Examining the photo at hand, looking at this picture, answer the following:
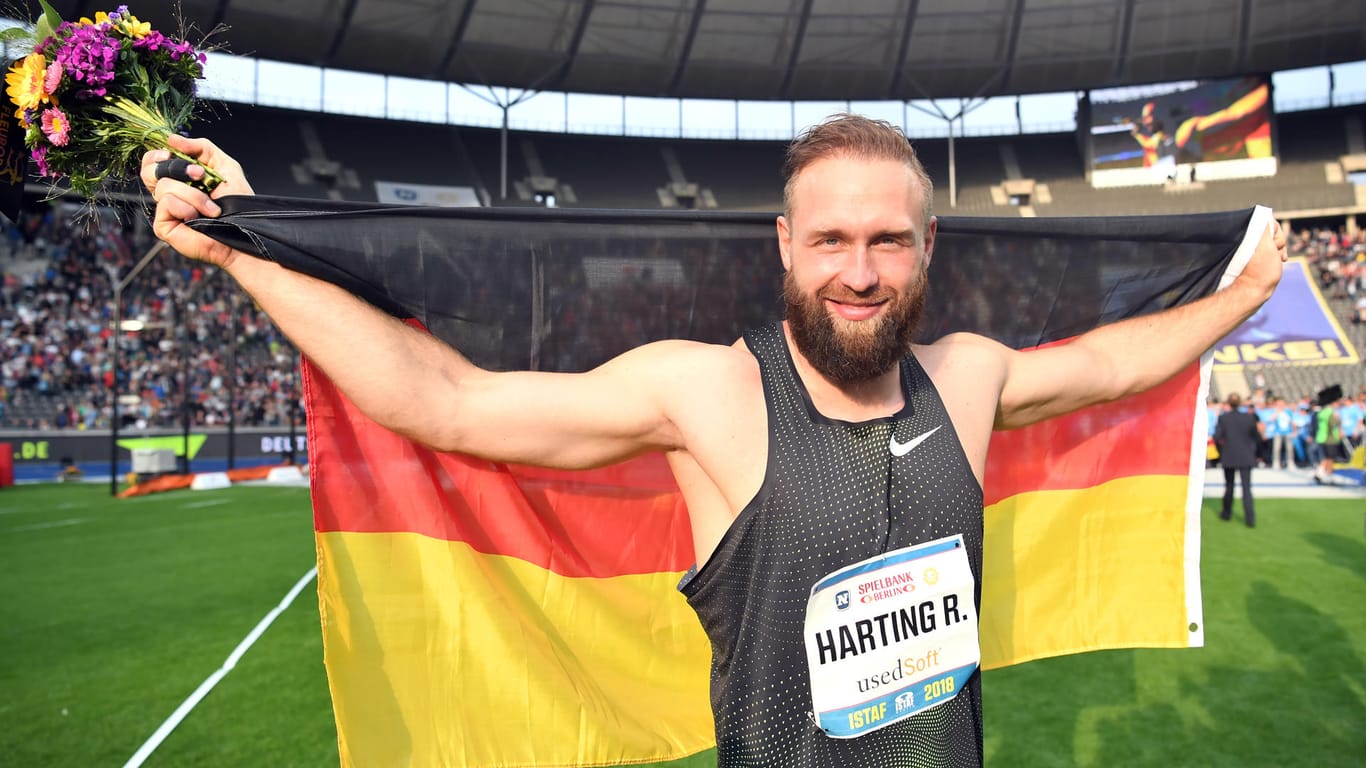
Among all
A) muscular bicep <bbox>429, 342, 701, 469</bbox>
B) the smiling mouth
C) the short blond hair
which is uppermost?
the short blond hair

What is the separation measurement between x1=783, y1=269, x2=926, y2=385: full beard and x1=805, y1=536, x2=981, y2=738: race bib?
0.42 meters

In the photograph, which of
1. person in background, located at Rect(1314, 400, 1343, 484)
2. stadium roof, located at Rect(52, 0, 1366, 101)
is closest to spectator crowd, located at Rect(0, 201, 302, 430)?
stadium roof, located at Rect(52, 0, 1366, 101)

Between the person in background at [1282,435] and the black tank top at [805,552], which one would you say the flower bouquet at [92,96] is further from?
the person in background at [1282,435]

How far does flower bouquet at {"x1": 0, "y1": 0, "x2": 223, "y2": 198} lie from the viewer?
Result: 6.72 ft

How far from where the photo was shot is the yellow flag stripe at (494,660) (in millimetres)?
2295

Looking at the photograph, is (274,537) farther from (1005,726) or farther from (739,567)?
(739,567)

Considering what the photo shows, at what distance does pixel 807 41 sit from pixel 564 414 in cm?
2963

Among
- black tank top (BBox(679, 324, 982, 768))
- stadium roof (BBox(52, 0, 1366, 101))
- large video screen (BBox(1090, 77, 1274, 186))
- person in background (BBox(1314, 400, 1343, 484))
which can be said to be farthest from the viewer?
large video screen (BBox(1090, 77, 1274, 186))

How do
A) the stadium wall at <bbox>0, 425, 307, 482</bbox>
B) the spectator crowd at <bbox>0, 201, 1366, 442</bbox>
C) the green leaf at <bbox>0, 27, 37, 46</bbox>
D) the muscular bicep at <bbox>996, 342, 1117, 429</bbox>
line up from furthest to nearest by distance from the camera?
the spectator crowd at <bbox>0, 201, 1366, 442</bbox>, the stadium wall at <bbox>0, 425, 307, 482</bbox>, the muscular bicep at <bbox>996, 342, 1117, 429</bbox>, the green leaf at <bbox>0, 27, 37, 46</bbox>

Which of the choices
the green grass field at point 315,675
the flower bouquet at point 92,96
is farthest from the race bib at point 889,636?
the green grass field at point 315,675

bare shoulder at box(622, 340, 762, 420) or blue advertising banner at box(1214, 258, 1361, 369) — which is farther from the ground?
blue advertising banner at box(1214, 258, 1361, 369)

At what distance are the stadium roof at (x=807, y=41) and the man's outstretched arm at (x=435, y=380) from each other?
2593cm

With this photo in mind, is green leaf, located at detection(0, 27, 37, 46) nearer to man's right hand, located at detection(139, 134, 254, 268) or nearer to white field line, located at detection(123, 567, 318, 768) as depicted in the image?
man's right hand, located at detection(139, 134, 254, 268)

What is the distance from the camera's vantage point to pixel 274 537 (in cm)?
1142
